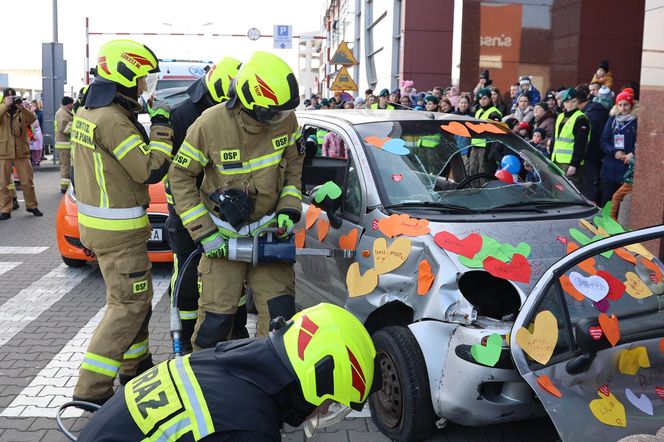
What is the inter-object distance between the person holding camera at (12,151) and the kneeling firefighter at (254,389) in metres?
9.84

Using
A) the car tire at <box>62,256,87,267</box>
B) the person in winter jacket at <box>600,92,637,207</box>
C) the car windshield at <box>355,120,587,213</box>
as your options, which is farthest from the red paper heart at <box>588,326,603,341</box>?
the car tire at <box>62,256,87,267</box>

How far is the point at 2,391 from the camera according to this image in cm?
443

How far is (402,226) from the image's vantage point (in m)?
3.90

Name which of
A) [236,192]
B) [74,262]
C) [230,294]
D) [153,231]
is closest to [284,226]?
[236,192]

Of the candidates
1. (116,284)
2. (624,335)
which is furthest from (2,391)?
(624,335)

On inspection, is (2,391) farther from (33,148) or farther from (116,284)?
(33,148)

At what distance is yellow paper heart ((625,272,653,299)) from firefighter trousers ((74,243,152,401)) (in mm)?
2585

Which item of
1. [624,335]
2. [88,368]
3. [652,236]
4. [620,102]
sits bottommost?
[88,368]

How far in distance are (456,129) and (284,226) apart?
1418mm

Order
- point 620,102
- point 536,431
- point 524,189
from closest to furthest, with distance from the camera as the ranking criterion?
point 536,431 → point 524,189 → point 620,102

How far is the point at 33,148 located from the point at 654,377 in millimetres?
17870

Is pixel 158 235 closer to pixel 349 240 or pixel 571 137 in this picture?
pixel 349 240

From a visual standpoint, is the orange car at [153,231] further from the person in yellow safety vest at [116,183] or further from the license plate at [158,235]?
the person in yellow safety vest at [116,183]

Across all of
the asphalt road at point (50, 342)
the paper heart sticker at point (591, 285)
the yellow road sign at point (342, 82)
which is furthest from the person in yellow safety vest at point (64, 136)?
the paper heart sticker at point (591, 285)
